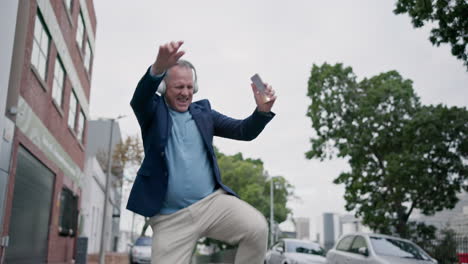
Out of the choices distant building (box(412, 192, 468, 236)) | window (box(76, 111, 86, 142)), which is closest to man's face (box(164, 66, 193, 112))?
distant building (box(412, 192, 468, 236))

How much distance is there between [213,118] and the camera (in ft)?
9.93

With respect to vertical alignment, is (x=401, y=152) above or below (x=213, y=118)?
above

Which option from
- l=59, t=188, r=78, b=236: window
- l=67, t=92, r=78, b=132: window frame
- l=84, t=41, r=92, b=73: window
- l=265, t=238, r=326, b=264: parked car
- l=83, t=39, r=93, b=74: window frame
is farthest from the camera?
l=84, t=41, r=92, b=73: window

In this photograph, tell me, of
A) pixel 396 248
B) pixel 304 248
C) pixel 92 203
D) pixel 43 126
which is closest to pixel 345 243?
pixel 396 248

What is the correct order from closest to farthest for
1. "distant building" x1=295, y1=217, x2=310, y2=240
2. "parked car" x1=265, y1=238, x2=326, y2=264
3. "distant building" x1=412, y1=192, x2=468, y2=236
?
"parked car" x1=265, y1=238, x2=326, y2=264 → "distant building" x1=412, y1=192, x2=468, y2=236 → "distant building" x1=295, y1=217, x2=310, y2=240

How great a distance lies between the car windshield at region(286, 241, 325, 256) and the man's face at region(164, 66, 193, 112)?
44.1 feet

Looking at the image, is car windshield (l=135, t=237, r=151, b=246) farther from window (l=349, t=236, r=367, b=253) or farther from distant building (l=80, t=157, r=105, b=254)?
window (l=349, t=236, r=367, b=253)

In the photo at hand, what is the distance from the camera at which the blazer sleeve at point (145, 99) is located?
2.54 metres

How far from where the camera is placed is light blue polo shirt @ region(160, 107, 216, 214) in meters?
2.68

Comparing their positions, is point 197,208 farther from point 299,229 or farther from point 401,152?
point 299,229

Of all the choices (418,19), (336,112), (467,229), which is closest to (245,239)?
(418,19)

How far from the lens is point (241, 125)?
9.77 ft

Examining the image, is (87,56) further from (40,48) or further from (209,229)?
(209,229)

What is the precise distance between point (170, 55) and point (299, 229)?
390ft
